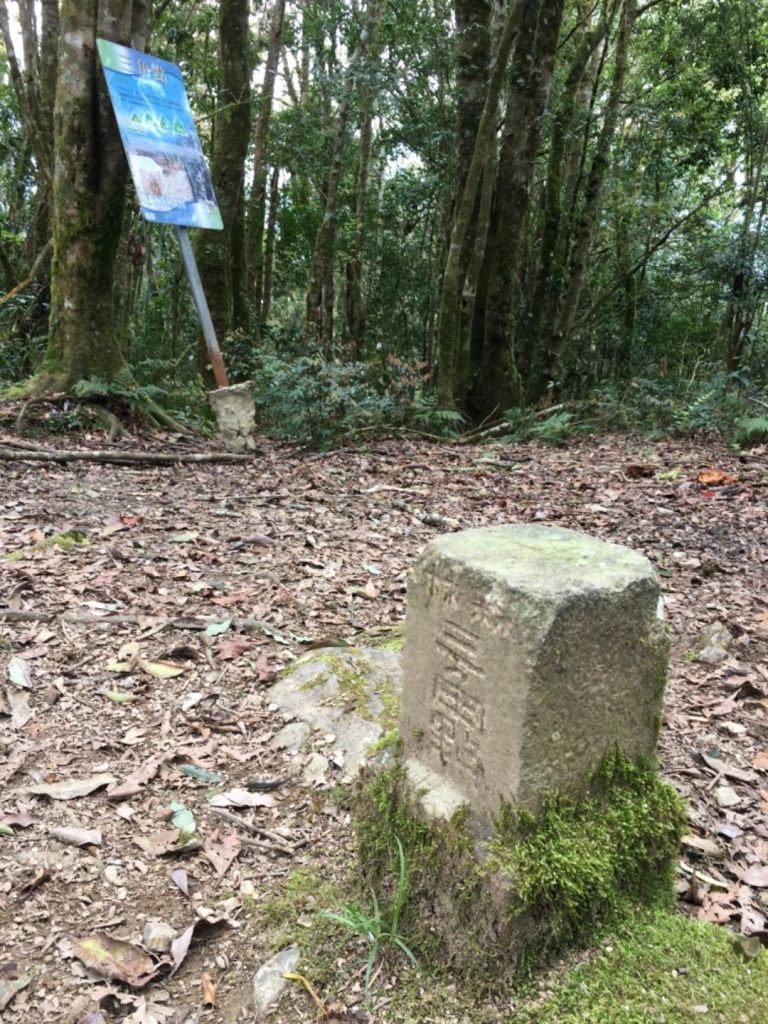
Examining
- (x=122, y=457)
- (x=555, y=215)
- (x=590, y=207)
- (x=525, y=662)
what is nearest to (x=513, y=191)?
(x=590, y=207)

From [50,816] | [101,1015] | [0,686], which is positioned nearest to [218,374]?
A: [0,686]

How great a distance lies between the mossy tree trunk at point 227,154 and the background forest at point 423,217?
A: 4 cm

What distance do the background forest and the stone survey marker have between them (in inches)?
237

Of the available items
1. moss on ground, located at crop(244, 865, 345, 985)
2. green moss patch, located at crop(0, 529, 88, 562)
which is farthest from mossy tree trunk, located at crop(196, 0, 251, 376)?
moss on ground, located at crop(244, 865, 345, 985)

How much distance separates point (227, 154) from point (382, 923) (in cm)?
1008

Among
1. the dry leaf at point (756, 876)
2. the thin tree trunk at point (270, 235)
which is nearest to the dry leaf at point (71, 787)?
the dry leaf at point (756, 876)

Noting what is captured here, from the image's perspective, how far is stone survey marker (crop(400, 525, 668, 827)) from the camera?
1.74m

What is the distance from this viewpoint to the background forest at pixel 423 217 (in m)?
7.73

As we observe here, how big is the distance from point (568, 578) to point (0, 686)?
253 cm

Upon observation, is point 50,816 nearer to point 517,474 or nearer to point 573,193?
point 517,474

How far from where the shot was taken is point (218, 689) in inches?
133

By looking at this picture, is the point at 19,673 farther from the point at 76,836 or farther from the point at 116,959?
the point at 116,959

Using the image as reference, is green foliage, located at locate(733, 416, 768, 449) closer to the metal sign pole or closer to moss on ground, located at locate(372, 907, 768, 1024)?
the metal sign pole

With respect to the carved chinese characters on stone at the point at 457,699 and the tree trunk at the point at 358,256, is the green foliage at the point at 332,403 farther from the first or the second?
the carved chinese characters on stone at the point at 457,699
